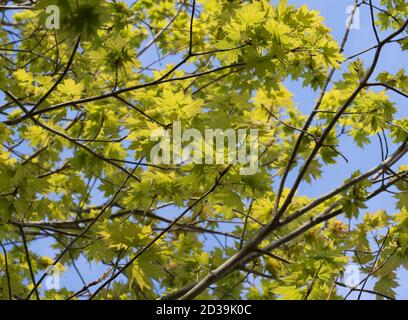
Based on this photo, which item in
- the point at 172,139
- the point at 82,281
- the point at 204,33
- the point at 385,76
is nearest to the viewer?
the point at 172,139

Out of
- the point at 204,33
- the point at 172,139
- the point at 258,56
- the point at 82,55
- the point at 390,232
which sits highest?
the point at 204,33

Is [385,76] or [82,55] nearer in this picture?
[385,76]

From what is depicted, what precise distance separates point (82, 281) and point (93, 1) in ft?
7.71

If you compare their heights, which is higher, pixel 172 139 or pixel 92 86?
pixel 92 86

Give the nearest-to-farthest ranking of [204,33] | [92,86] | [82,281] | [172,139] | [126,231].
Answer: [126,231] < [172,139] < [82,281] < [92,86] < [204,33]

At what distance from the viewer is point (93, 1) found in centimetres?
220

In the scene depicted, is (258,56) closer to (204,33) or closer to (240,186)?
(240,186)

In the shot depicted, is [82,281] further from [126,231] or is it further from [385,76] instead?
[385,76]

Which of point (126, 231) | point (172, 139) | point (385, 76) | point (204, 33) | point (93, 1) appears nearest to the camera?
point (93, 1)
